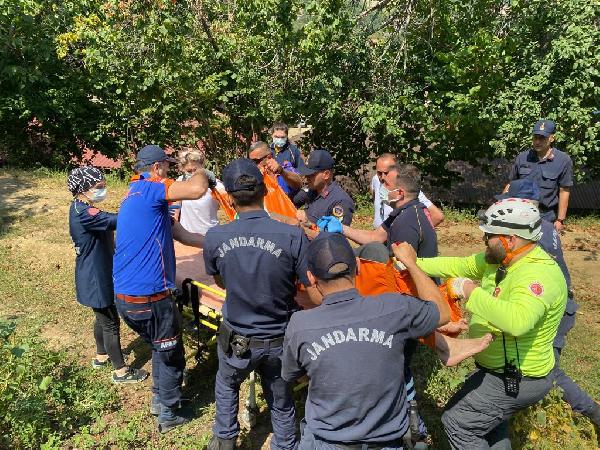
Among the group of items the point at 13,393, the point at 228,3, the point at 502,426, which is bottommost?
the point at 13,393

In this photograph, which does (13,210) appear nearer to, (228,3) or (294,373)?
(228,3)

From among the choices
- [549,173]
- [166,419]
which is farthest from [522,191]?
[166,419]

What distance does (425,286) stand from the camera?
2.88 m

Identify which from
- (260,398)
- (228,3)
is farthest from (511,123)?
(260,398)

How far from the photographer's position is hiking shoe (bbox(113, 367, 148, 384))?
475cm

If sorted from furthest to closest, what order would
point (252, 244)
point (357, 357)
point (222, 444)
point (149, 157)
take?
point (149, 157)
point (222, 444)
point (252, 244)
point (357, 357)

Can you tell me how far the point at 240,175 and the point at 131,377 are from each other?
8.49ft

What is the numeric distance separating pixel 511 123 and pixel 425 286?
7555 millimetres

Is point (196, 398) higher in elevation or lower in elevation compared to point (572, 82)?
lower

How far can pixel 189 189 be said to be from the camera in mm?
3686

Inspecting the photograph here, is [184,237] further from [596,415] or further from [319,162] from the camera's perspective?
[596,415]

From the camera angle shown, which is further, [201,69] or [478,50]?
[201,69]

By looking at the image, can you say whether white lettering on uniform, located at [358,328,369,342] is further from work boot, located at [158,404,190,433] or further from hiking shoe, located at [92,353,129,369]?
hiking shoe, located at [92,353,129,369]

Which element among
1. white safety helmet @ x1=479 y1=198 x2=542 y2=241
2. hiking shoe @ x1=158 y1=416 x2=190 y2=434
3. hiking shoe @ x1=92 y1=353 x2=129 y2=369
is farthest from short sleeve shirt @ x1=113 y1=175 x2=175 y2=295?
white safety helmet @ x1=479 y1=198 x2=542 y2=241
